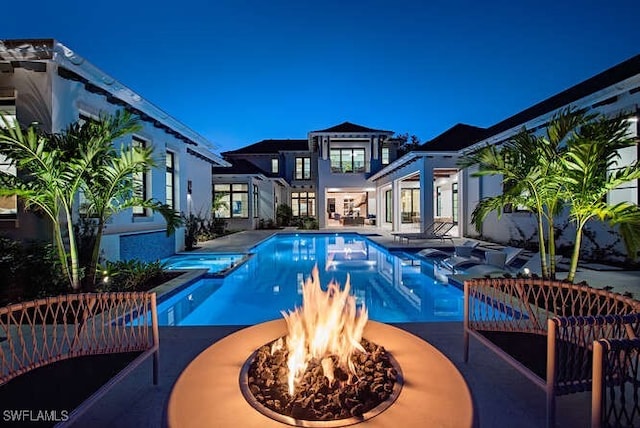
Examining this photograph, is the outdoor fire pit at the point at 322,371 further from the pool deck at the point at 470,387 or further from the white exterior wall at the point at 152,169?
the white exterior wall at the point at 152,169

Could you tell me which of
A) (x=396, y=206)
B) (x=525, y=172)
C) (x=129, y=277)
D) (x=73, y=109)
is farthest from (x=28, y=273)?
(x=396, y=206)

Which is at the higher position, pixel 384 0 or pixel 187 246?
pixel 384 0

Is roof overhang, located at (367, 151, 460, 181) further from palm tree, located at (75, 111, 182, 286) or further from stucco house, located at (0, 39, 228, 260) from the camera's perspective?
palm tree, located at (75, 111, 182, 286)

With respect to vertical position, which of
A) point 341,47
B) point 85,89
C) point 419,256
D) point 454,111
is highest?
point 454,111

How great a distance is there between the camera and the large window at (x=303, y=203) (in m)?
29.8

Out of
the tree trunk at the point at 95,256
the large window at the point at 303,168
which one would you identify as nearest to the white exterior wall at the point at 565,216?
the tree trunk at the point at 95,256

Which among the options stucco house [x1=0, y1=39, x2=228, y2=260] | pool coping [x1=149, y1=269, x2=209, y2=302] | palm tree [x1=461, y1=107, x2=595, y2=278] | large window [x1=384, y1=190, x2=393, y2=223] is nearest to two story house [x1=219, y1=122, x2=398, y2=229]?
large window [x1=384, y1=190, x2=393, y2=223]

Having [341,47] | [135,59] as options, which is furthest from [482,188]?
[135,59]

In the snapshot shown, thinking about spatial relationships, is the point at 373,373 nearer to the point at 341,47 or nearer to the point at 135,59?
the point at 341,47

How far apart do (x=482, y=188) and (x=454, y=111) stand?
90586 millimetres

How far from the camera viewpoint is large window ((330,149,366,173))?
2461 centimetres

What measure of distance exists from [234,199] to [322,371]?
21852 mm

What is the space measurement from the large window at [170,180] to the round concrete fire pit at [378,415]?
10844mm

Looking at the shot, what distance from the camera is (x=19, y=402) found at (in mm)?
2256
